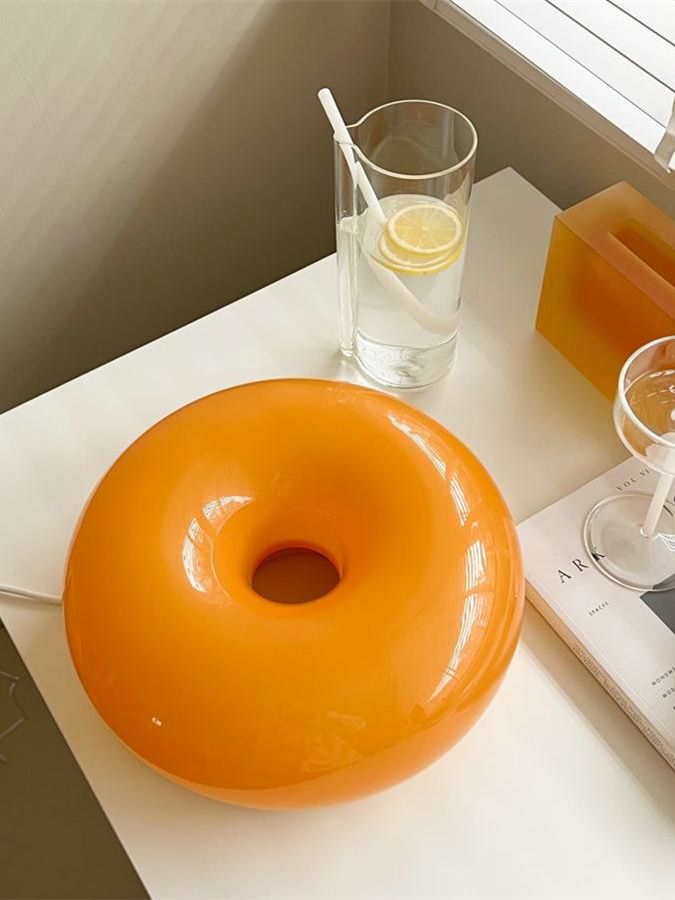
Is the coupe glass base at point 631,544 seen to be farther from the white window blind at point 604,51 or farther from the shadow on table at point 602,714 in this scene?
the white window blind at point 604,51

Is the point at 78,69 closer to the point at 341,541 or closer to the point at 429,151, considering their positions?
the point at 429,151

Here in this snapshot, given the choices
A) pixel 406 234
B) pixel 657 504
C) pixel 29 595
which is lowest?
pixel 29 595

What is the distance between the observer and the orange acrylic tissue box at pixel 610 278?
780 millimetres

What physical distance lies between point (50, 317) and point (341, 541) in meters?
0.62

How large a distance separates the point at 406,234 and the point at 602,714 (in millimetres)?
368

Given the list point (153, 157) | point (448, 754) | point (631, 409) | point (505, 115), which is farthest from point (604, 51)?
point (448, 754)

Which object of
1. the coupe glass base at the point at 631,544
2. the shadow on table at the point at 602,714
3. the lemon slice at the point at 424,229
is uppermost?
the lemon slice at the point at 424,229

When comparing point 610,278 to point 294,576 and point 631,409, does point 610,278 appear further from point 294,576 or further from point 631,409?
point 294,576

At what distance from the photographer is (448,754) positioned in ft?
2.19

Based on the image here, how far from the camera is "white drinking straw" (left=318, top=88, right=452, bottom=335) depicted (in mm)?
724

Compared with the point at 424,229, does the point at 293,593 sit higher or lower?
lower

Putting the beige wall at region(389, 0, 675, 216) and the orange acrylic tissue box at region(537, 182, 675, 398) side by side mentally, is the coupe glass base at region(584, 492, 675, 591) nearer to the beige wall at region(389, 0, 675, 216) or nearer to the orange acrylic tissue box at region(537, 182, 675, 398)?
the orange acrylic tissue box at region(537, 182, 675, 398)

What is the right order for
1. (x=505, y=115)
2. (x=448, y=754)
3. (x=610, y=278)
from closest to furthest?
(x=448, y=754) → (x=610, y=278) → (x=505, y=115)

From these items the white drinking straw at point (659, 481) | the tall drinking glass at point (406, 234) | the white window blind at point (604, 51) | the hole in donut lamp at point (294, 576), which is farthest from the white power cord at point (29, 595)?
the white window blind at point (604, 51)
